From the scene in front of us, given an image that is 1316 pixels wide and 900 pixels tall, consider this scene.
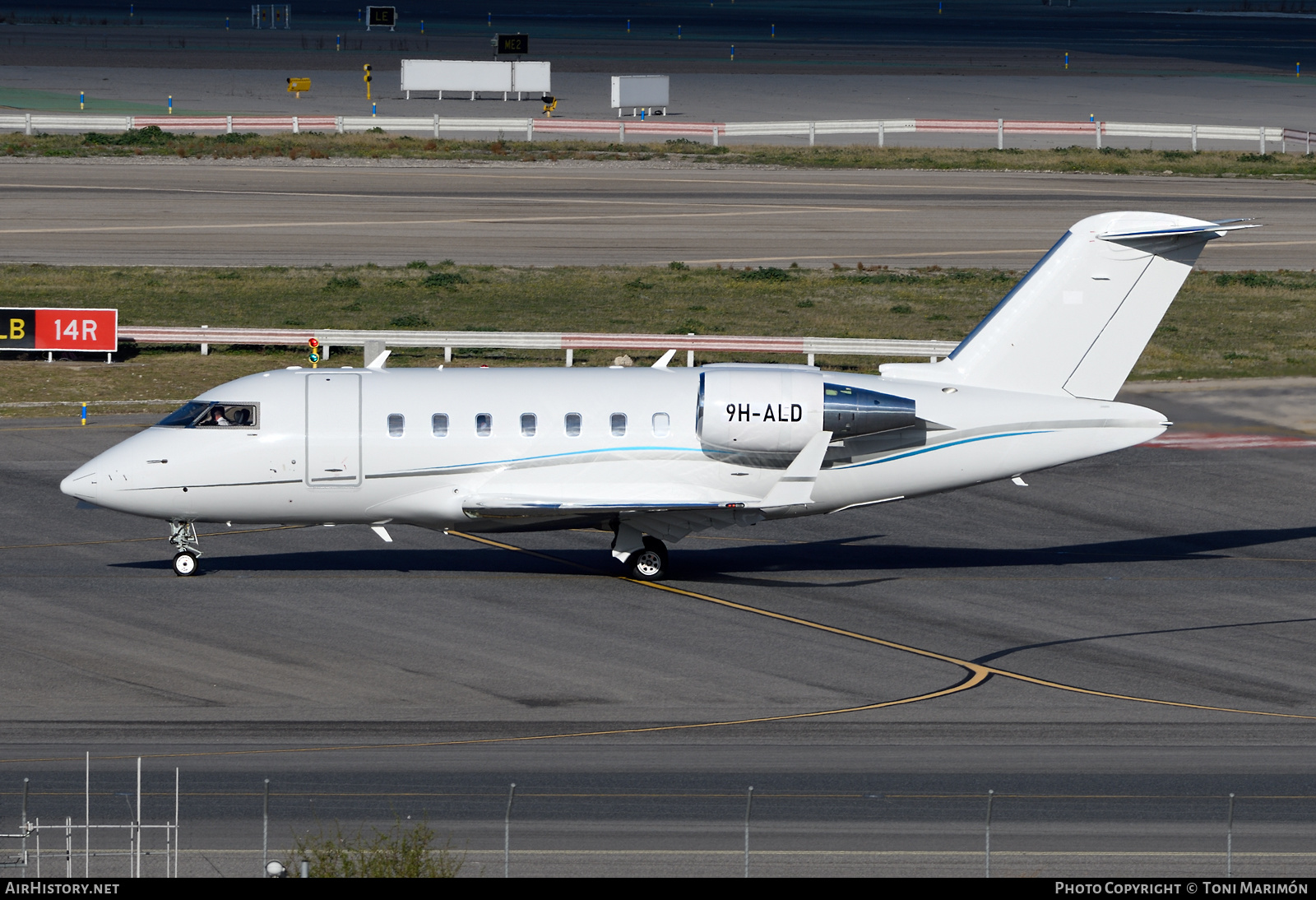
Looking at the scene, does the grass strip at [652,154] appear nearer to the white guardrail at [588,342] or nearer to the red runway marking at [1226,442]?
the white guardrail at [588,342]

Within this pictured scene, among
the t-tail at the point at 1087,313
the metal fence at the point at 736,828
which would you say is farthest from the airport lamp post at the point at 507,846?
the t-tail at the point at 1087,313

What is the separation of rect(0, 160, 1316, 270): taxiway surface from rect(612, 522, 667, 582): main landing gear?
34850 mm

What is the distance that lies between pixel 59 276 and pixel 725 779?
1868 inches

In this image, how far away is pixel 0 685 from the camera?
25.8 m

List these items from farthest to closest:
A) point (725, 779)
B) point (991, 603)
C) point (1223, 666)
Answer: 1. point (991, 603)
2. point (1223, 666)
3. point (725, 779)

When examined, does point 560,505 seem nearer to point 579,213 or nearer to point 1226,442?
point 1226,442

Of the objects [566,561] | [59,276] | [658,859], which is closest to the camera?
[658,859]

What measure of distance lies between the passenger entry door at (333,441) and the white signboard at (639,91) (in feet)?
242

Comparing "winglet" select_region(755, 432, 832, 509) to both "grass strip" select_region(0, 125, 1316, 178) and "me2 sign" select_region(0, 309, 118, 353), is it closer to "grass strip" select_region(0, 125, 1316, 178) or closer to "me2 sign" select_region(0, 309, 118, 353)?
"me2 sign" select_region(0, 309, 118, 353)

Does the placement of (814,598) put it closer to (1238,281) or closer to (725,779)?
(725,779)

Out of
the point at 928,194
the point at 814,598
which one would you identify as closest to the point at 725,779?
the point at 814,598

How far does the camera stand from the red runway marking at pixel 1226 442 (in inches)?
1756

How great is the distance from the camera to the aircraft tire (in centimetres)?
3238

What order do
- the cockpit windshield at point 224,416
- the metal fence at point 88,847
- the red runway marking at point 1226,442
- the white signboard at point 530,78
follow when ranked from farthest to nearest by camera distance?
the white signboard at point 530,78 → the red runway marking at point 1226,442 → the cockpit windshield at point 224,416 → the metal fence at point 88,847
